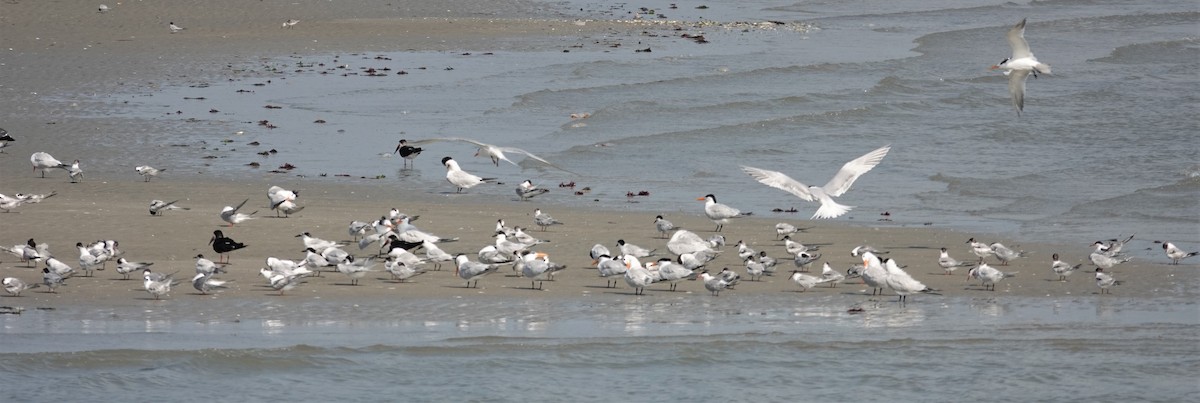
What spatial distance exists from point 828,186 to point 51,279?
8.03 m

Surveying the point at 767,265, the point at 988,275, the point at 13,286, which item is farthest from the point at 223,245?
the point at 988,275

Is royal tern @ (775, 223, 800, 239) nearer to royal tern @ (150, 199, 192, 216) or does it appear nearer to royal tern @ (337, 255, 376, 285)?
royal tern @ (337, 255, 376, 285)

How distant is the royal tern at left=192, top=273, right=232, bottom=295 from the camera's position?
510 inches

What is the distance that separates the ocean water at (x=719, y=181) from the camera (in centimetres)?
1149

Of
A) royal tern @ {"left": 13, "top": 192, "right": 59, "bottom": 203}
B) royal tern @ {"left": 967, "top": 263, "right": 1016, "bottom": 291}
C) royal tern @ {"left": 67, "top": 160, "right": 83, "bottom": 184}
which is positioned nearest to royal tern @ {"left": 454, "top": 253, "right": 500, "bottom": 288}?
royal tern @ {"left": 967, "top": 263, "right": 1016, "bottom": 291}

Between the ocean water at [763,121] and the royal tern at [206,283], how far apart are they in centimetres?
632

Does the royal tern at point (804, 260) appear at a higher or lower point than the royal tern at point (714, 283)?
higher

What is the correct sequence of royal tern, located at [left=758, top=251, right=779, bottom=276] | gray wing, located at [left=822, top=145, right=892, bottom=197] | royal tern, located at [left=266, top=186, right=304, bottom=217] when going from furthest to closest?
royal tern, located at [left=266, top=186, right=304, bottom=217]
gray wing, located at [left=822, top=145, right=892, bottom=197]
royal tern, located at [left=758, top=251, right=779, bottom=276]

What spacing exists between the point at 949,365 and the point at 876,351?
1.90 feet

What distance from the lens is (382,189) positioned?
63.4 feet

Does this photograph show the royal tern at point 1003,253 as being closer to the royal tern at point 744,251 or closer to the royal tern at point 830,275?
the royal tern at point 830,275

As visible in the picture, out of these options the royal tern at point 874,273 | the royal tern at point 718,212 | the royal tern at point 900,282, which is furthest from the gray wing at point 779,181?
the royal tern at point 900,282

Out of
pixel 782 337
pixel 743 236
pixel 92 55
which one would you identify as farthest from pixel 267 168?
pixel 92 55

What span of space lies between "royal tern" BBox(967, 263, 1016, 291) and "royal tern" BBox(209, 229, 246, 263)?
7.04m
